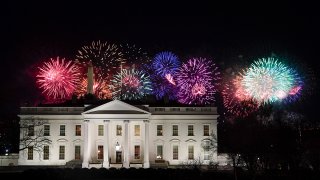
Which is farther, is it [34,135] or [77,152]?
[77,152]

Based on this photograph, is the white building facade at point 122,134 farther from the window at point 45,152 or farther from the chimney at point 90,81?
the chimney at point 90,81

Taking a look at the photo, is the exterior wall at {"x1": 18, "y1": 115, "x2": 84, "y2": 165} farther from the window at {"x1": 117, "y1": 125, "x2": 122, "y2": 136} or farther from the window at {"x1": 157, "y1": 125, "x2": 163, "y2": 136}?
the window at {"x1": 157, "y1": 125, "x2": 163, "y2": 136}

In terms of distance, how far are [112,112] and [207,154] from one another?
13781mm

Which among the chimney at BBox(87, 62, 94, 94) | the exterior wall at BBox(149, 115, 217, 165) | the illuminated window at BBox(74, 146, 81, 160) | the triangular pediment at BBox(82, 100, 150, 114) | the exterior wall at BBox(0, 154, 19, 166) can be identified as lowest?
the exterior wall at BBox(0, 154, 19, 166)

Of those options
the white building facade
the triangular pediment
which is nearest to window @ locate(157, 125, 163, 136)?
the white building facade

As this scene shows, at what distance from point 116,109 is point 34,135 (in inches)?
460

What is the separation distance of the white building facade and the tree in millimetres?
133

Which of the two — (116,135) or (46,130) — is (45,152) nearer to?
(46,130)

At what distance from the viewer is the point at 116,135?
8431 centimetres

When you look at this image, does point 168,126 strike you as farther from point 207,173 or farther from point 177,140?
point 207,173

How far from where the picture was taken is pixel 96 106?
271 ft

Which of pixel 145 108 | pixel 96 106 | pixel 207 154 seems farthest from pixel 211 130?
pixel 96 106

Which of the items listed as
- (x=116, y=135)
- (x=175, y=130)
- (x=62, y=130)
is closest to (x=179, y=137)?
(x=175, y=130)

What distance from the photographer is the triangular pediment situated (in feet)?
269
